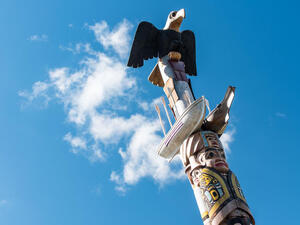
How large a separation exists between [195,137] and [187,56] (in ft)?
16.2

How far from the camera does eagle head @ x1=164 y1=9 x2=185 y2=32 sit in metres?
10.7

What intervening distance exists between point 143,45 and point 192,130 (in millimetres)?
4082

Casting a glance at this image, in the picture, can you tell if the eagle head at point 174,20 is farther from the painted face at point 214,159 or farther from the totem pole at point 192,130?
the painted face at point 214,159

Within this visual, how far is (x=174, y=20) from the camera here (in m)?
10.8

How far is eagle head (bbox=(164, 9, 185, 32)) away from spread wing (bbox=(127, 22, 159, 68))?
18.5 inches

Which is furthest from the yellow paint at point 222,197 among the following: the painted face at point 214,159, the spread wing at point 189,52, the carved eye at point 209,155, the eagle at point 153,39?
the spread wing at point 189,52

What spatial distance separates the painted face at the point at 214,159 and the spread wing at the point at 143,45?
4.42 m

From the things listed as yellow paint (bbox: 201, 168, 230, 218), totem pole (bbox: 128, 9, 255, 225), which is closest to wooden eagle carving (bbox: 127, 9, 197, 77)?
totem pole (bbox: 128, 9, 255, 225)

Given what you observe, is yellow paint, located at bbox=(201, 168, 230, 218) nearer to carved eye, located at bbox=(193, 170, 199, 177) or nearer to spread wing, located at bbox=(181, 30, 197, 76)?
carved eye, located at bbox=(193, 170, 199, 177)

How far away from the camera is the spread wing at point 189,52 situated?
39.3 ft

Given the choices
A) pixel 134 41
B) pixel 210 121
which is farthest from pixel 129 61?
pixel 210 121

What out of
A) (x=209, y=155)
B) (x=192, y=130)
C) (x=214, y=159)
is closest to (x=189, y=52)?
(x=192, y=130)

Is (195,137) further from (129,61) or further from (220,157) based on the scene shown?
(129,61)

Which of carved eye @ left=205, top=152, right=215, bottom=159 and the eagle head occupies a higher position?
the eagle head
